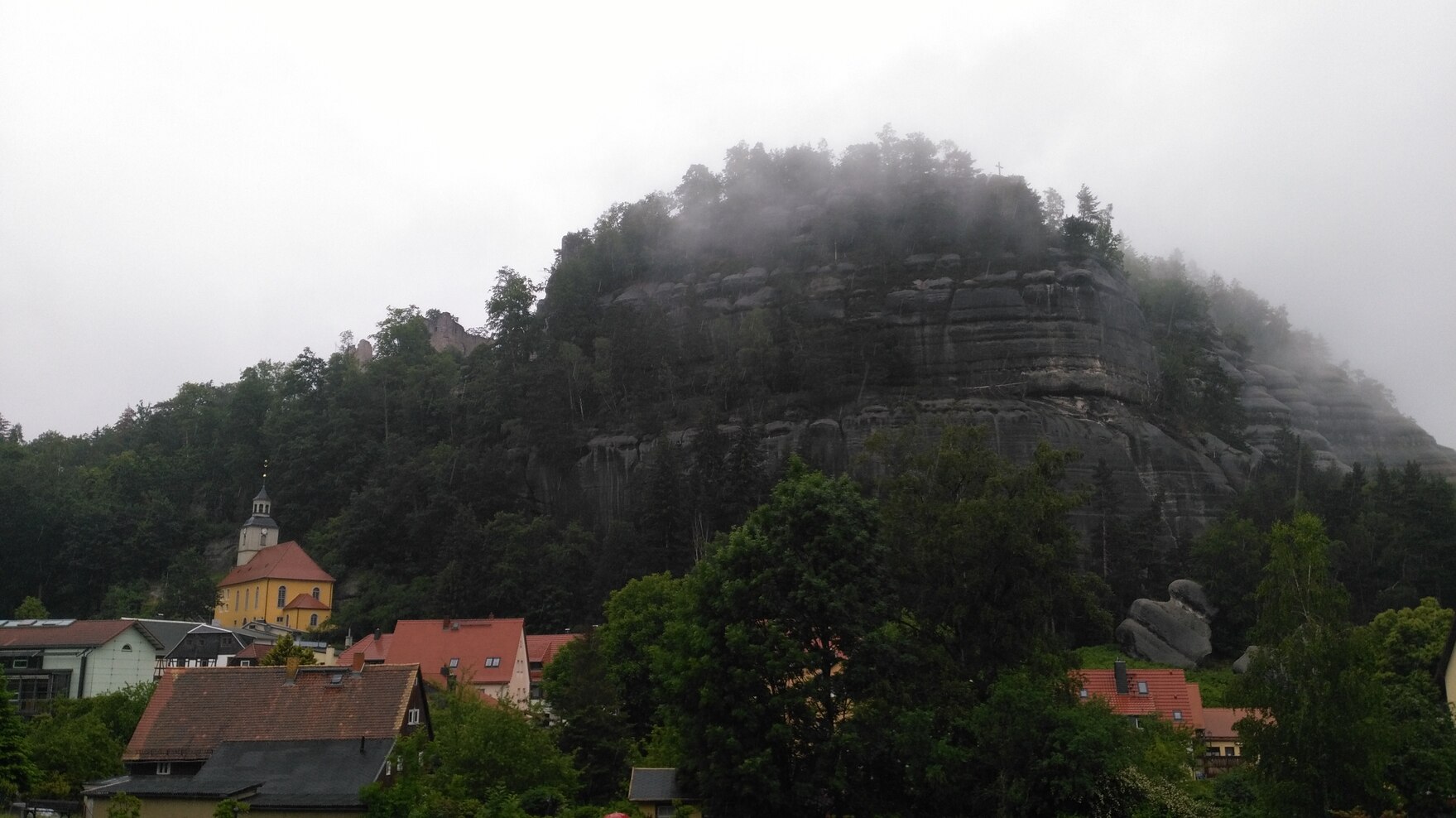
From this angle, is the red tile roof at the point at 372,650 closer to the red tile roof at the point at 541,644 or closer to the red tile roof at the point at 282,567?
the red tile roof at the point at 541,644

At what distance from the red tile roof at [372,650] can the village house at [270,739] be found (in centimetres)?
2063

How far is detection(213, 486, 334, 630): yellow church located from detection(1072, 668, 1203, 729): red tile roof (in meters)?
47.4

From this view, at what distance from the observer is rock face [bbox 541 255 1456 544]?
237ft

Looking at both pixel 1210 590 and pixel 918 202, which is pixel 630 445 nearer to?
pixel 918 202

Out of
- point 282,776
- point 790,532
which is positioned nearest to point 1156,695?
point 790,532

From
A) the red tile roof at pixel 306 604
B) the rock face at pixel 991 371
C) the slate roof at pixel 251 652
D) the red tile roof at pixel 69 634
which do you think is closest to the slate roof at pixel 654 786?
the slate roof at pixel 251 652

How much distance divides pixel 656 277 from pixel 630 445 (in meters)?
16.2

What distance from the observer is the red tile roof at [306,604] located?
77625 millimetres

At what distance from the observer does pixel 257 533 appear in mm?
87000

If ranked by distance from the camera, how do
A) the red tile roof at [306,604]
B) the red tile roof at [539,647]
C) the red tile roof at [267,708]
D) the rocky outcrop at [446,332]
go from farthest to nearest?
the rocky outcrop at [446,332] → the red tile roof at [306,604] → the red tile roof at [539,647] → the red tile roof at [267,708]

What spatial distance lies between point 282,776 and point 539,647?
A: 29.4 metres

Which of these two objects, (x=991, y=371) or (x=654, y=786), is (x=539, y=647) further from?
(x=991, y=371)

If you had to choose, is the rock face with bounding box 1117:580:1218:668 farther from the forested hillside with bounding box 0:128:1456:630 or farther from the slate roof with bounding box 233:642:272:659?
the slate roof with bounding box 233:642:272:659

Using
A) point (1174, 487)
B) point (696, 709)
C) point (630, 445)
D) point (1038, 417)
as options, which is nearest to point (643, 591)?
point (696, 709)
